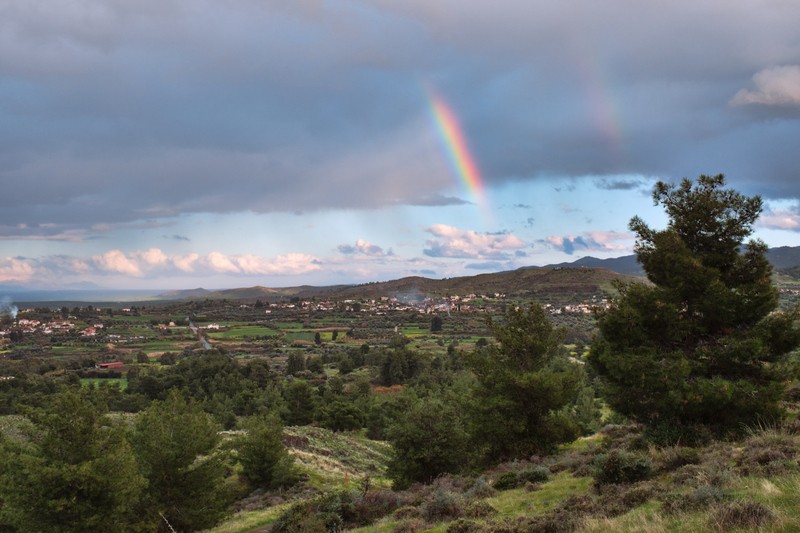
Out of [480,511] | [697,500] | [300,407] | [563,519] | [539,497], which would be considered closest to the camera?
[697,500]

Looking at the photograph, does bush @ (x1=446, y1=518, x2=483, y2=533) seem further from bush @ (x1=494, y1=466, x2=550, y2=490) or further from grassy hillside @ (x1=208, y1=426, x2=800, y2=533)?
bush @ (x1=494, y1=466, x2=550, y2=490)

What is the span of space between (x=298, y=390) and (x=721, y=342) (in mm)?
59549

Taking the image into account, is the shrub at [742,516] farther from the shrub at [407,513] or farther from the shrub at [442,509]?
the shrub at [407,513]

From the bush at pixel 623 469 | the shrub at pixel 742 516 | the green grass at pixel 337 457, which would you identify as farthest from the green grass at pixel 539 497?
the green grass at pixel 337 457

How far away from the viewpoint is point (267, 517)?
87.3 ft

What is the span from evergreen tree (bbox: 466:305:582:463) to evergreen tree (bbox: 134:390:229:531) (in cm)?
1474

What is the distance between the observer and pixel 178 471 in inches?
972

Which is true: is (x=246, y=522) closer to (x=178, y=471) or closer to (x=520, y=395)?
(x=178, y=471)

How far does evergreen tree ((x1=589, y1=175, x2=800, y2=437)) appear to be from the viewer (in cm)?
1572

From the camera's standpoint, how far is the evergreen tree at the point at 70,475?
1809cm

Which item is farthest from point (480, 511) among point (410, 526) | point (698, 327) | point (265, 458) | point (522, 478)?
point (265, 458)

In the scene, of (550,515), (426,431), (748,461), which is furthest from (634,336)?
(426,431)

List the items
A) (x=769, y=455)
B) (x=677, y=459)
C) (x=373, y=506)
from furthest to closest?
1. (x=373, y=506)
2. (x=677, y=459)
3. (x=769, y=455)

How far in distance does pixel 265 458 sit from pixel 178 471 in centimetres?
1442
